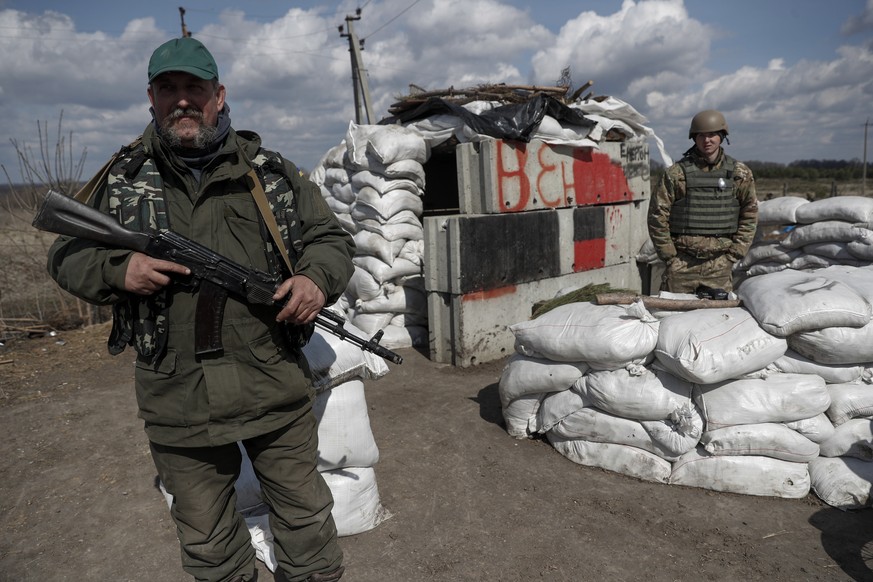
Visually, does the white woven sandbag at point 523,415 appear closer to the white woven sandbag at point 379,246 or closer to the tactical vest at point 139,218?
the tactical vest at point 139,218

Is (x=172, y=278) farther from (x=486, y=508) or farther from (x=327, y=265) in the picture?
(x=486, y=508)

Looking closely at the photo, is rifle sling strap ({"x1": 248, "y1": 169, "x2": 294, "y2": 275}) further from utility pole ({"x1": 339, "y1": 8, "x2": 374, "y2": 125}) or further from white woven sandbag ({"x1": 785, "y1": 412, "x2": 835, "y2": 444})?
utility pole ({"x1": 339, "y1": 8, "x2": 374, "y2": 125})

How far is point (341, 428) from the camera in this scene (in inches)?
98.9

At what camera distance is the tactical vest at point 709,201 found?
12.1ft

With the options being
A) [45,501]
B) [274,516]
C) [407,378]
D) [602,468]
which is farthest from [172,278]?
[407,378]

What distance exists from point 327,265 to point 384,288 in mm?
3722

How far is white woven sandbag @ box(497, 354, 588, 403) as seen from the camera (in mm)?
3146

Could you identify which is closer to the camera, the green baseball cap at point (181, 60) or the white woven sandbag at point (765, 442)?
the green baseball cap at point (181, 60)

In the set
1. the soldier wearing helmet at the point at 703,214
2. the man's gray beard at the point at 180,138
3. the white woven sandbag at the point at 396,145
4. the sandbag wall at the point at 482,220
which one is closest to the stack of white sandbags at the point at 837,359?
the soldier wearing helmet at the point at 703,214

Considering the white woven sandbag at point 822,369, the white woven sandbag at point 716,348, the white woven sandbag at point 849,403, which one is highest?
the white woven sandbag at point 716,348

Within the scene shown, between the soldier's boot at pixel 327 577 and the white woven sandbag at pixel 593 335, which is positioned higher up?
the white woven sandbag at pixel 593 335

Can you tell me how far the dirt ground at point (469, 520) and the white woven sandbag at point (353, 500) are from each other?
0.19 feet

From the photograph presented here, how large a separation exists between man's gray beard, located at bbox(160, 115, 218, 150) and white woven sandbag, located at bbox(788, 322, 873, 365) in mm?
2750

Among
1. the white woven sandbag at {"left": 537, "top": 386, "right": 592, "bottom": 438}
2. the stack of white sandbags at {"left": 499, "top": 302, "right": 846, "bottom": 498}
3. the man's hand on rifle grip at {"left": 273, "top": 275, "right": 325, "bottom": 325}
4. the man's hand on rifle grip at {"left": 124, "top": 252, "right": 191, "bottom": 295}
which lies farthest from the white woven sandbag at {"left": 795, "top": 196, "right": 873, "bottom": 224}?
the man's hand on rifle grip at {"left": 124, "top": 252, "right": 191, "bottom": 295}
